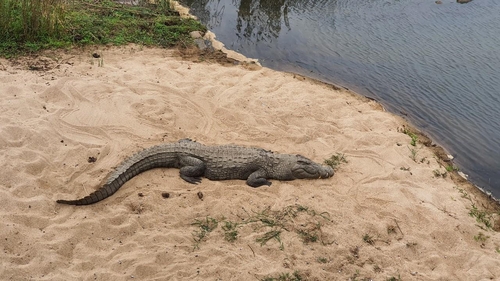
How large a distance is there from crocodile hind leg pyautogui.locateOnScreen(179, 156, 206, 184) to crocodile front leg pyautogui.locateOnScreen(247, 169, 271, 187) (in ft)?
2.13

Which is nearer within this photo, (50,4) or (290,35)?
(50,4)

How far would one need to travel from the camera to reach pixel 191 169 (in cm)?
549

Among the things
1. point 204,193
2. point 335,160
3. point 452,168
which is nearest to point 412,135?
point 452,168

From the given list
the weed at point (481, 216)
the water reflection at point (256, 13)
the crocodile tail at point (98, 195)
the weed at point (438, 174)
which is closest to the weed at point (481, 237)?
the weed at point (481, 216)

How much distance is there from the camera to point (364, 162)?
645 centimetres

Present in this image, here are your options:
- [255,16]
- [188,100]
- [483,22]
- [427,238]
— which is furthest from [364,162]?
[483,22]

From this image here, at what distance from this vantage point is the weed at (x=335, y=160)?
20.5 feet

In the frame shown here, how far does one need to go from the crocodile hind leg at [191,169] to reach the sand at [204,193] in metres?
0.11

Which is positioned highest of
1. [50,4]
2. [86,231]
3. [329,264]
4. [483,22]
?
[483,22]

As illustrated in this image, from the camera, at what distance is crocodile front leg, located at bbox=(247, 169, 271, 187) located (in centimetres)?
559

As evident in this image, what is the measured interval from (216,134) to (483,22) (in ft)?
35.4

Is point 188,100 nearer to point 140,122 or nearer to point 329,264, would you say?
point 140,122

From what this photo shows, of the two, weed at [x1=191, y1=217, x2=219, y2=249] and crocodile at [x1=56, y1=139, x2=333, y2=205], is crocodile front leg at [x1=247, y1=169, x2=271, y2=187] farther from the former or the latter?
weed at [x1=191, y1=217, x2=219, y2=249]

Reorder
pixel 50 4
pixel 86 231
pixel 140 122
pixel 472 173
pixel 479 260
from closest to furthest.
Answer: pixel 86 231
pixel 479 260
pixel 140 122
pixel 472 173
pixel 50 4
